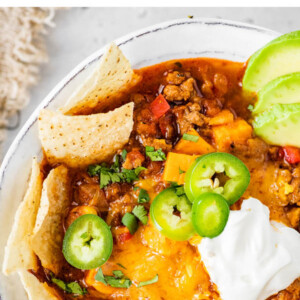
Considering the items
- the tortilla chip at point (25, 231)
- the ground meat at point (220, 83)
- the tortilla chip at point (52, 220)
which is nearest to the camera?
the tortilla chip at point (25, 231)

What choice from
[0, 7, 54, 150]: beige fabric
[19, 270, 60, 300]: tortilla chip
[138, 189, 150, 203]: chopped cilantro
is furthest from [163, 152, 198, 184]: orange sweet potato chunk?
[0, 7, 54, 150]: beige fabric

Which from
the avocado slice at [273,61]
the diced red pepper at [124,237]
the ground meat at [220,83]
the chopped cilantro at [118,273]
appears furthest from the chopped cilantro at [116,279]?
the avocado slice at [273,61]

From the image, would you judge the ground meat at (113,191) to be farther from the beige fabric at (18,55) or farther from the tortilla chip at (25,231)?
the beige fabric at (18,55)

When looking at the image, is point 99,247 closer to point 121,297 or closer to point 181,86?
point 121,297

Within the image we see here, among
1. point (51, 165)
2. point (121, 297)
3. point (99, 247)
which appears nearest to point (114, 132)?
point (51, 165)

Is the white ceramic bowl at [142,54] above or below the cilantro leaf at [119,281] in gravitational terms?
above

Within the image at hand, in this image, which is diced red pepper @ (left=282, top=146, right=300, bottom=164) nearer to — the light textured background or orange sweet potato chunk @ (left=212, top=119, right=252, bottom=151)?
orange sweet potato chunk @ (left=212, top=119, right=252, bottom=151)

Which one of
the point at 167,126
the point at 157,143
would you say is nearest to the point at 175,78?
the point at 167,126
